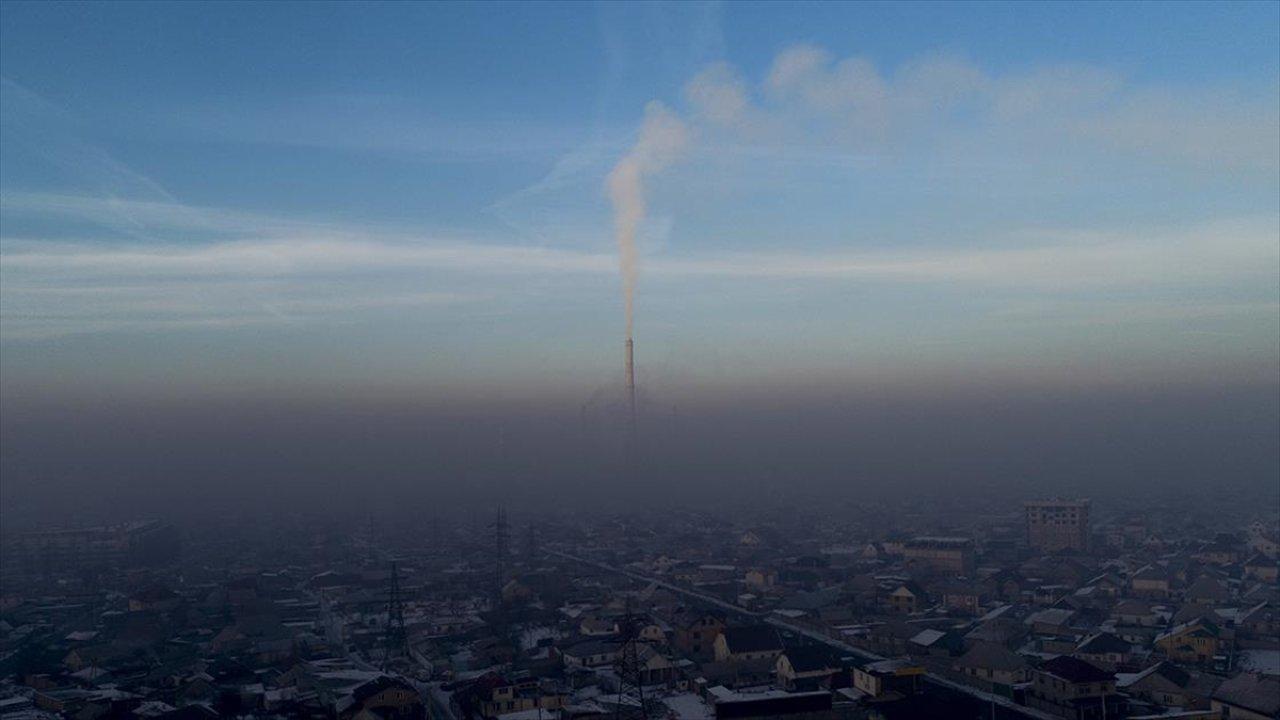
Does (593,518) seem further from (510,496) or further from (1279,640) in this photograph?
(1279,640)

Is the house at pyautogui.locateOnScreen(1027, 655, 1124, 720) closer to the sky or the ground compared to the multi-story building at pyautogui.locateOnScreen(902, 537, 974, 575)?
closer to the sky

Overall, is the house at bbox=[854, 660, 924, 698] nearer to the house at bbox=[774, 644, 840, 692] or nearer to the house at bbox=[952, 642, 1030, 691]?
the house at bbox=[774, 644, 840, 692]

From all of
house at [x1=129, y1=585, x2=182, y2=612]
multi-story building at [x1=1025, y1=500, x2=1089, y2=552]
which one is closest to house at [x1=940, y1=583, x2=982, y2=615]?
multi-story building at [x1=1025, y1=500, x2=1089, y2=552]

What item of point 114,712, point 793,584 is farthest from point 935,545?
point 114,712

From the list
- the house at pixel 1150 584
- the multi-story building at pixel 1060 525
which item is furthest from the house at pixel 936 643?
the multi-story building at pixel 1060 525

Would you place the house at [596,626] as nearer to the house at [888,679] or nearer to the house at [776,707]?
the house at [888,679]

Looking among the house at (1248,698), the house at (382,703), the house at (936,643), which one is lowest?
the house at (936,643)
